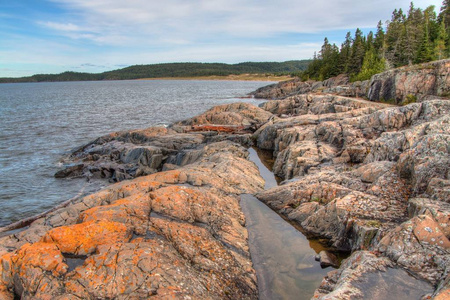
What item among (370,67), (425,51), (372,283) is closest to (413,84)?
(425,51)

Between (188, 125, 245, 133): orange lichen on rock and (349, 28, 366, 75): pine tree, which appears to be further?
(349, 28, 366, 75): pine tree

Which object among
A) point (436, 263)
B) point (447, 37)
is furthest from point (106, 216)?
point (447, 37)

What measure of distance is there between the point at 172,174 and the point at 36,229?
6624 mm

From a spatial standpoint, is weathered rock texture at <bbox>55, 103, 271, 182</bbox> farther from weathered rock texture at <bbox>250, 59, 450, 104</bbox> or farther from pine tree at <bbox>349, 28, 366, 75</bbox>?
pine tree at <bbox>349, 28, 366, 75</bbox>

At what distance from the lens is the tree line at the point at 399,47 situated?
2297 inches

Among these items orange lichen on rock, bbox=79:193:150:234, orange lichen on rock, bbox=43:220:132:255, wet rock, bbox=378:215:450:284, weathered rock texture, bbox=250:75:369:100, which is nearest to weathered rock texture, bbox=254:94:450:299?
wet rock, bbox=378:215:450:284

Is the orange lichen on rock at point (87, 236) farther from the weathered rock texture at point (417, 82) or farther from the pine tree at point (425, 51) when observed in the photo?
the pine tree at point (425, 51)

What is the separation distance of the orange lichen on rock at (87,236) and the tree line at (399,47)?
6144 centimetres

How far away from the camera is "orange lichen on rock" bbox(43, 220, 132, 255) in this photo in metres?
8.59

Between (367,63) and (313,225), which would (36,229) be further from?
(367,63)

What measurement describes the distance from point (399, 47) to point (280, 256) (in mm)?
75295

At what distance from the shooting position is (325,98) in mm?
44281

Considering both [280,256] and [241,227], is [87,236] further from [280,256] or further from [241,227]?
[280,256]

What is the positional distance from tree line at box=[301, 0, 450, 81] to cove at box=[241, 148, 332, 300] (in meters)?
54.7
